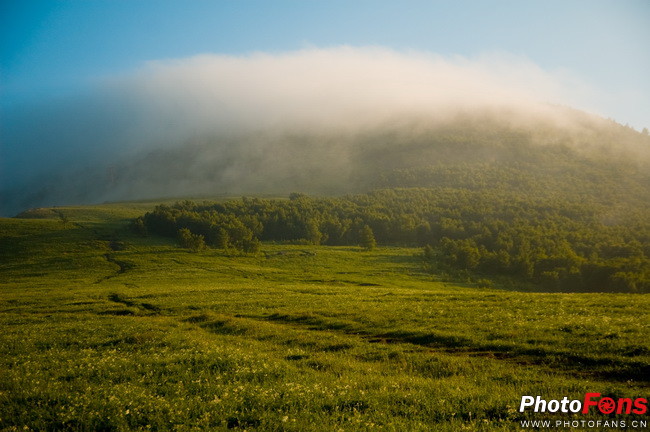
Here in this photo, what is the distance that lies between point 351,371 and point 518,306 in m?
20.7

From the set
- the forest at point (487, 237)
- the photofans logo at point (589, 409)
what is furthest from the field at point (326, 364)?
the forest at point (487, 237)

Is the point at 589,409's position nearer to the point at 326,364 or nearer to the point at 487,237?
the point at 326,364

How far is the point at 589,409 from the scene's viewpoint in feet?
32.4

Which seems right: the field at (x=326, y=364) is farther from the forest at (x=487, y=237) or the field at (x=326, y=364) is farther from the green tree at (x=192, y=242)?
the forest at (x=487, y=237)

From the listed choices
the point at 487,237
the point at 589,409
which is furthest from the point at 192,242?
the point at 589,409

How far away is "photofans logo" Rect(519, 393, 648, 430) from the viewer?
8902 millimetres

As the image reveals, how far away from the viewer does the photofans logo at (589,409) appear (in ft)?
29.2

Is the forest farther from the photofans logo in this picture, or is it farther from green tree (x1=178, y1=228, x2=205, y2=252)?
the photofans logo

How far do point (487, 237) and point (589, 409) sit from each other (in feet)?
524

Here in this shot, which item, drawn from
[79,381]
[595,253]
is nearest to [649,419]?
[79,381]

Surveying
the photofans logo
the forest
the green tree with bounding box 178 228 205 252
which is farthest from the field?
the forest

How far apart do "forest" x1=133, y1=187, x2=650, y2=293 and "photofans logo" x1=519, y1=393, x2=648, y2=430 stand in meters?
116

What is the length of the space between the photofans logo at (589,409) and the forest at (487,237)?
116 metres

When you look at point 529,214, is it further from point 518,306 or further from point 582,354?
point 582,354
